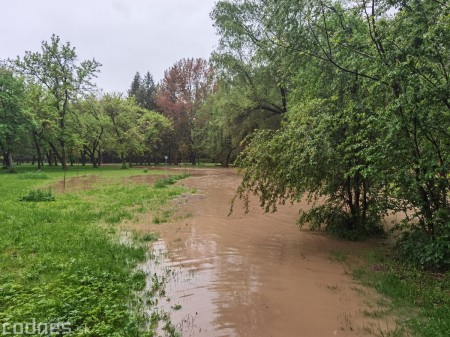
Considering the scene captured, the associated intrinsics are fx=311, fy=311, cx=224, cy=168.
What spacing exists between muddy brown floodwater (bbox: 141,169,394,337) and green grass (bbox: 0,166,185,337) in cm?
64

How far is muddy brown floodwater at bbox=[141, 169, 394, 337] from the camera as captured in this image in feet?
12.7

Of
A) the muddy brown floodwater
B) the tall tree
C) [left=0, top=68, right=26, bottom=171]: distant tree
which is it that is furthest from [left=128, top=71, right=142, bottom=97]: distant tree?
the muddy brown floodwater

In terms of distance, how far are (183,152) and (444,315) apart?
48.2 m

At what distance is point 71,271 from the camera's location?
5.21 metres

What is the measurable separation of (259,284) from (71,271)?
3146mm

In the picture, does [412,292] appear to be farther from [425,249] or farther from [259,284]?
[259,284]

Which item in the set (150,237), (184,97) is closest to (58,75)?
(184,97)

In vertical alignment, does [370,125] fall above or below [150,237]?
above

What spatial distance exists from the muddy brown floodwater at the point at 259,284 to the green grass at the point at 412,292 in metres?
0.27

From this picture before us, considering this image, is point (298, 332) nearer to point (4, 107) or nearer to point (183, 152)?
point (4, 107)

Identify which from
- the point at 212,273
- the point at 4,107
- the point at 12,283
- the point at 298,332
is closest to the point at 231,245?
the point at 212,273

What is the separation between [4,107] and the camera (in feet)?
97.8

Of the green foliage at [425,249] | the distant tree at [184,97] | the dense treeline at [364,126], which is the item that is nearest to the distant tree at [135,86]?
the distant tree at [184,97]

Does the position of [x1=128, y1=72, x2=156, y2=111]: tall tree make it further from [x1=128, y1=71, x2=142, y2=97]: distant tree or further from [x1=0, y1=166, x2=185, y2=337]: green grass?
[x1=0, y1=166, x2=185, y2=337]: green grass
